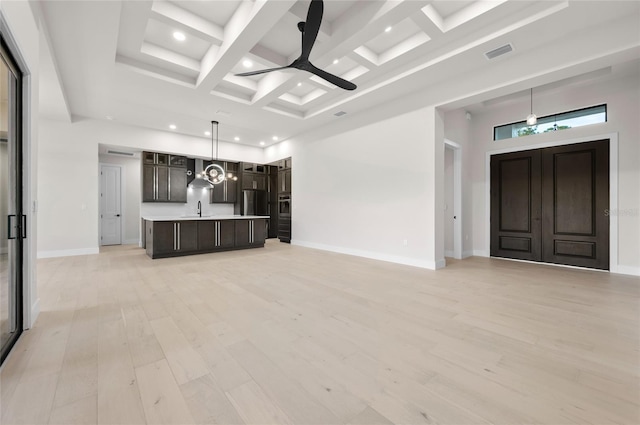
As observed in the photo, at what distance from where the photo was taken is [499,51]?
3.53 meters

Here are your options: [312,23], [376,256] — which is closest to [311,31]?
[312,23]

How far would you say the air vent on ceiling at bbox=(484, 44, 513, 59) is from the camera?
11.3 feet

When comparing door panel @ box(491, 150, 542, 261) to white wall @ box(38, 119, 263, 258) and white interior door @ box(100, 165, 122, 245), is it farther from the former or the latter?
white interior door @ box(100, 165, 122, 245)

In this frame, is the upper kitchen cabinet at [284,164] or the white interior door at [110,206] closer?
the white interior door at [110,206]

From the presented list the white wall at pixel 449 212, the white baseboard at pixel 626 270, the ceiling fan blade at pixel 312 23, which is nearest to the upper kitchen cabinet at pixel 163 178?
the ceiling fan blade at pixel 312 23

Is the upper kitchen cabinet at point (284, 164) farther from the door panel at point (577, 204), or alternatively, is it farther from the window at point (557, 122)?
the door panel at point (577, 204)

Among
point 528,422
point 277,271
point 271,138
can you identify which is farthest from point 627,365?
point 271,138

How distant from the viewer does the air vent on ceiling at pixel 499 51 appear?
343 centimetres

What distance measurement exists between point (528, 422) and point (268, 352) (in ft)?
4.88

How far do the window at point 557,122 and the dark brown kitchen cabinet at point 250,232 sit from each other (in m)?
5.92

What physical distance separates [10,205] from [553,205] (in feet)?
24.5

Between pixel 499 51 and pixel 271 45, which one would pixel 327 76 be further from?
pixel 499 51

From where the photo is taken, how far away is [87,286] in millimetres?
3518

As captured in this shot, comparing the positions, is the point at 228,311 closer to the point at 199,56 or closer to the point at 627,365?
the point at 627,365
